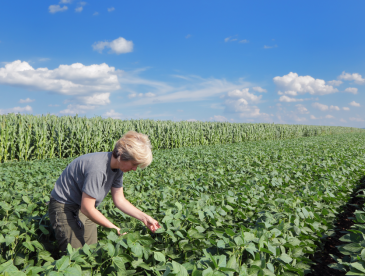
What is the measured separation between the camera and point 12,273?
171cm

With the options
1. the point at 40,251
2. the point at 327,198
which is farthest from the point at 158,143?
the point at 40,251

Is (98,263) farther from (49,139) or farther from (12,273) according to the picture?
(49,139)

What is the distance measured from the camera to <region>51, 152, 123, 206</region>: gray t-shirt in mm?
2615

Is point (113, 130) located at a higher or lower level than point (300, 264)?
higher

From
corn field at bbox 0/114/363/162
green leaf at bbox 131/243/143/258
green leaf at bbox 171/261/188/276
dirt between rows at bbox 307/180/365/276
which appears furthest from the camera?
corn field at bbox 0/114/363/162

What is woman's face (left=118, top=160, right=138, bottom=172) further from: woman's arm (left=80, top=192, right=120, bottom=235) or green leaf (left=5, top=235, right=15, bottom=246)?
green leaf (left=5, top=235, right=15, bottom=246)

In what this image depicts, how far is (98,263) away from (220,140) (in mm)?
23585

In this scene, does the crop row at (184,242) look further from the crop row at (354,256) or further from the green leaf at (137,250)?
the crop row at (354,256)

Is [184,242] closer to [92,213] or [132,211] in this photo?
[132,211]

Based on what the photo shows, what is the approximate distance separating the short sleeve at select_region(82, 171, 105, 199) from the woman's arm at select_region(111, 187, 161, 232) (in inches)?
18.6

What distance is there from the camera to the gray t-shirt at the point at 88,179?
2.62m

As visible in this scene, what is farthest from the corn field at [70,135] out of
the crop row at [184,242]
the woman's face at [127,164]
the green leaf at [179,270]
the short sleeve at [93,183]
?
the green leaf at [179,270]

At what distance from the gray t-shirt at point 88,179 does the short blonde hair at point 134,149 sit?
0.25 m

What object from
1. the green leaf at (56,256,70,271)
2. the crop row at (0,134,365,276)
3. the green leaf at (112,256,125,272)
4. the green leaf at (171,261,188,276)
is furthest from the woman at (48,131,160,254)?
the green leaf at (171,261,188,276)
